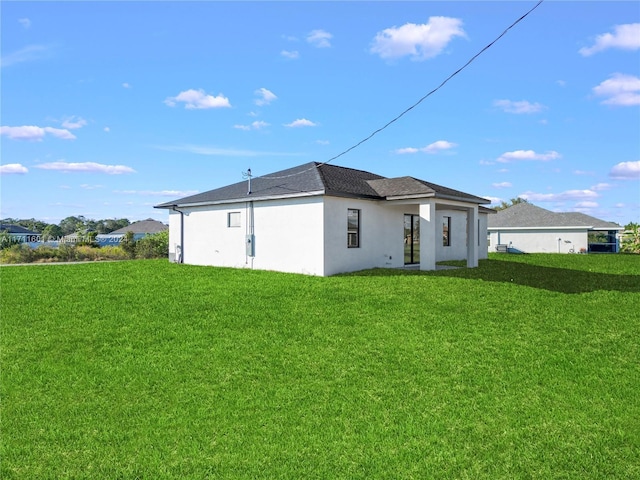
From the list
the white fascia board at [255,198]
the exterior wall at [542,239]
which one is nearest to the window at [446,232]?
the white fascia board at [255,198]

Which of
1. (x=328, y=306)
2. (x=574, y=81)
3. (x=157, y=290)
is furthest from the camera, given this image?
(x=574, y=81)

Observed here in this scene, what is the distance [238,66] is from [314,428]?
12767 millimetres

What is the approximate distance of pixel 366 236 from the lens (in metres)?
16.4

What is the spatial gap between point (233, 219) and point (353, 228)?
19.0 ft

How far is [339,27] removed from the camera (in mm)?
12594

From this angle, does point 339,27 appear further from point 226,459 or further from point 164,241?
point 164,241

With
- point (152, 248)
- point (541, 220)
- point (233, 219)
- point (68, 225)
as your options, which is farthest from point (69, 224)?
point (541, 220)

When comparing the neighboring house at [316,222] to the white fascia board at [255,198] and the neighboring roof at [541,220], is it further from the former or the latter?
the neighboring roof at [541,220]

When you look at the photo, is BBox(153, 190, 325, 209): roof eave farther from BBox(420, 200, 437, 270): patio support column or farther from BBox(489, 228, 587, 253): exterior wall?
BBox(489, 228, 587, 253): exterior wall

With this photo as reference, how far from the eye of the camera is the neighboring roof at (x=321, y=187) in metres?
15.4

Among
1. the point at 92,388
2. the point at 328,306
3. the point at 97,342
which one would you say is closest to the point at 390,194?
the point at 328,306

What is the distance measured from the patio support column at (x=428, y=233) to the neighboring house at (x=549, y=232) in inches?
846

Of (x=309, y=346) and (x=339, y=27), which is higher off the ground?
(x=339, y=27)

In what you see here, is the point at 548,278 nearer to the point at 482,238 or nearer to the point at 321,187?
the point at 321,187
